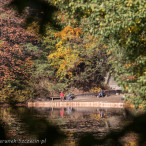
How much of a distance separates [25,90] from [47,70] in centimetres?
368

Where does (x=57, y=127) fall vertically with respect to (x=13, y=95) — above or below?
above

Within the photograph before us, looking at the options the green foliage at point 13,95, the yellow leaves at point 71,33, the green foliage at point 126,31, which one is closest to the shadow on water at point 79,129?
the green foliage at point 126,31

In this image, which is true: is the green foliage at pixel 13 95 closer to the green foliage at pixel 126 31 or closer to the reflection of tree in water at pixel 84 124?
the reflection of tree in water at pixel 84 124

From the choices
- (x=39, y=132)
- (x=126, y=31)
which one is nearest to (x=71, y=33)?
(x=39, y=132)

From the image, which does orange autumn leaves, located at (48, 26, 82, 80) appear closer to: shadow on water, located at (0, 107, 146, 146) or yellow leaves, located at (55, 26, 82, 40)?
yellow leaves, located at (55, 26, 82, 40)

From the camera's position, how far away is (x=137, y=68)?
11.2m

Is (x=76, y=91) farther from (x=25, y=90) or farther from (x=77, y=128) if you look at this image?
(x=77, y=128)

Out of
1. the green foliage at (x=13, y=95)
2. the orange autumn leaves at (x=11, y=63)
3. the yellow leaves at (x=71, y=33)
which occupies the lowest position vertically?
the green foliage at (x=13, y=95)

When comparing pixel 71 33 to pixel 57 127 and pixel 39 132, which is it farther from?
pixel 39 132

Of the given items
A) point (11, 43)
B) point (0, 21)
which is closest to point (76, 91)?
point (11, 43)

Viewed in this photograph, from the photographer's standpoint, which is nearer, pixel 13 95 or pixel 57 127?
pixel 57 127

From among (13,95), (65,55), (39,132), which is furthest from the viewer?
(65,55)

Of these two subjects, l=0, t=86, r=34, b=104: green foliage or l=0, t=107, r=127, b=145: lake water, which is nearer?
l=0, t=107, r=127, b=145: lake water

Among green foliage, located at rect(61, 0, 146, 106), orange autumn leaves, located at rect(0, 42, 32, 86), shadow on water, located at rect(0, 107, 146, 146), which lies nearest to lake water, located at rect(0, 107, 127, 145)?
shadow on water, located at rect(0, 107, 146, 146)
